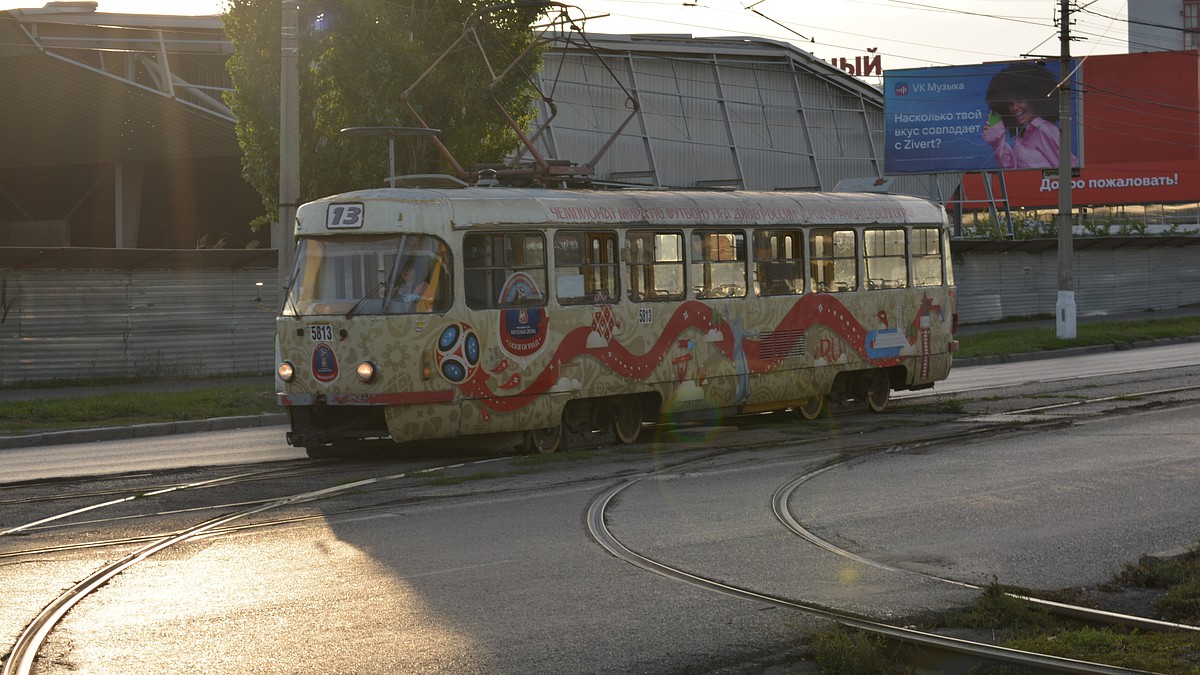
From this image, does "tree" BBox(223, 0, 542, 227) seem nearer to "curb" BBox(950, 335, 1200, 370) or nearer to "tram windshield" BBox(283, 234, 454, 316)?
"curb" BBox(950, 335, 1200, 370)

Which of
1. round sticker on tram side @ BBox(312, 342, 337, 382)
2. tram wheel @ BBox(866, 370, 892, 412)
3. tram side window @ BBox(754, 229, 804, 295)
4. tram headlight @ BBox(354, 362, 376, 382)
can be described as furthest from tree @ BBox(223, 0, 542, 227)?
tram headlight @ BBox(354, 362, 376, 382)

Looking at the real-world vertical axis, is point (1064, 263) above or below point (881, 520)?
above

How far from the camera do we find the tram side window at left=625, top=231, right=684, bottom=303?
1603cm

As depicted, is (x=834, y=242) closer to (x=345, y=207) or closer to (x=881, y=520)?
(x=345, y=207)

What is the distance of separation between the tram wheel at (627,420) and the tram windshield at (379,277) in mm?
2664

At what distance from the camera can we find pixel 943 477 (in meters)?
12.7

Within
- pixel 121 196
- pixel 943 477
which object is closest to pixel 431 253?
pixel 943 477

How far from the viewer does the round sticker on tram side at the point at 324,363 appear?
14.0 m

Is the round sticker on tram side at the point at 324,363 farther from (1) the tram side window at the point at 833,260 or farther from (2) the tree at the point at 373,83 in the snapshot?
(2) the tree at the point at 373,83

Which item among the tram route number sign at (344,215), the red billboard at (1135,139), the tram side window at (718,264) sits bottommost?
the tram side window at (718,264)

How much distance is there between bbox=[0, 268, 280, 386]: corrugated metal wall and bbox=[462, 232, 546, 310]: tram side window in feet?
41.0

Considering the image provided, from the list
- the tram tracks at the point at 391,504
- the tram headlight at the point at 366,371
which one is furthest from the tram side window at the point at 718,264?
the tram headlight at the point at 366,371

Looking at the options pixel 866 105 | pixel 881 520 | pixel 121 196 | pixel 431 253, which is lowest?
pixel 881 520

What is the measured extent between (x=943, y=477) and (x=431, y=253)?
5.21m
